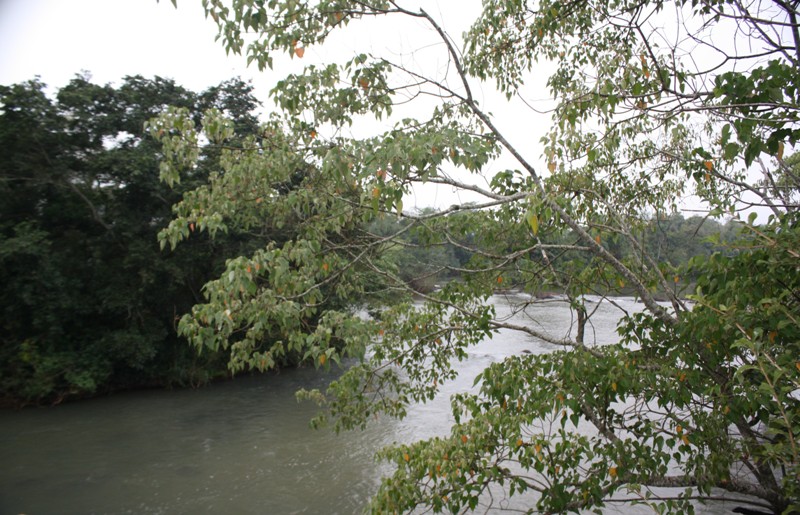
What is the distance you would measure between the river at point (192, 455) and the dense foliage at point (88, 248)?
2.92 ft

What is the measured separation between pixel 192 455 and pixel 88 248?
5.15m

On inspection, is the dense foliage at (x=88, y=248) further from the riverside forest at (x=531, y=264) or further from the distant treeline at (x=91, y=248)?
the riverside forest at (x=531, y=264)

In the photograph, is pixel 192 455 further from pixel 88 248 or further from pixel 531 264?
pixel 531 264

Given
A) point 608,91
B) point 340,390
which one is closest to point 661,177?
point 608,91

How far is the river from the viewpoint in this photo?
21.3ft

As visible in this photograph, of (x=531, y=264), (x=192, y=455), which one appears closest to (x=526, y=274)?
(x=531, y=264)

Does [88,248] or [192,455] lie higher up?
[88,248]

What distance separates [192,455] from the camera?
8062 millimetres

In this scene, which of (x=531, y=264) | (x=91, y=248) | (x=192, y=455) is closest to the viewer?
(x=531, y=264)

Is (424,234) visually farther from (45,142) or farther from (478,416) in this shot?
(45,142)

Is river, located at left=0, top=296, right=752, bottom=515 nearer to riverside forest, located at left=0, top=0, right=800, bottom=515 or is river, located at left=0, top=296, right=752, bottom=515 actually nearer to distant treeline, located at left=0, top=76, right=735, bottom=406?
distant treeline, located at left=0, top=76, right=735, bottom=406

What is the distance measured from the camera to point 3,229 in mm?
9336

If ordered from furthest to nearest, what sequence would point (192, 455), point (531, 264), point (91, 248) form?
point (91, 248) < point (192, 455) < point (531, 264)

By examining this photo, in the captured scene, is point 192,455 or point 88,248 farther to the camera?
point 88,248
